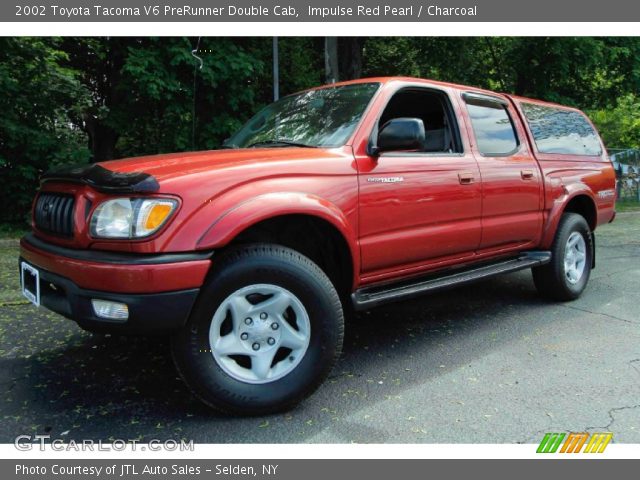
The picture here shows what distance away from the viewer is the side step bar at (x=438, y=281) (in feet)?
10.3

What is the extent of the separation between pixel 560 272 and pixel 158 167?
12.1 ft

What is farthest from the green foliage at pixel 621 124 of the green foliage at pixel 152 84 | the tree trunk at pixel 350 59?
the tree trunk at pixel 350 59

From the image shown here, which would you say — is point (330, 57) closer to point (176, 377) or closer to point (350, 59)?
point (350, 59)

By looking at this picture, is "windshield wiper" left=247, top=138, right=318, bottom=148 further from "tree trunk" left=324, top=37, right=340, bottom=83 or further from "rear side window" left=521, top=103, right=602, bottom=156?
"tree trunk" left=324, top=37, right=340, bottom=83

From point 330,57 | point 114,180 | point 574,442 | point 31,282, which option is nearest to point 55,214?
point 31,282

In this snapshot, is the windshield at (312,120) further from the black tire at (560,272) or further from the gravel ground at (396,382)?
the black tire at (560,272)

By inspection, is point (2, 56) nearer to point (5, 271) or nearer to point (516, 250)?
point (5, 271)

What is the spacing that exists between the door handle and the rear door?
150 millimetres

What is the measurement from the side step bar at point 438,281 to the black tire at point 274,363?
0.40m

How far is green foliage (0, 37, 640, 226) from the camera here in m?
8.34

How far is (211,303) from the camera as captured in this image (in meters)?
2.51

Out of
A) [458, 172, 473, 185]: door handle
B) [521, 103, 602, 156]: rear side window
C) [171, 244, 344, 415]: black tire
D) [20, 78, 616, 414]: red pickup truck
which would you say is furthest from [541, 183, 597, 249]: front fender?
[171, 244, 344, 415]: black tire

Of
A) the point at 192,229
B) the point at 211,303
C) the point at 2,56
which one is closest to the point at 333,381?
the point at 211,303

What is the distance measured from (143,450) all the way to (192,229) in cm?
105
